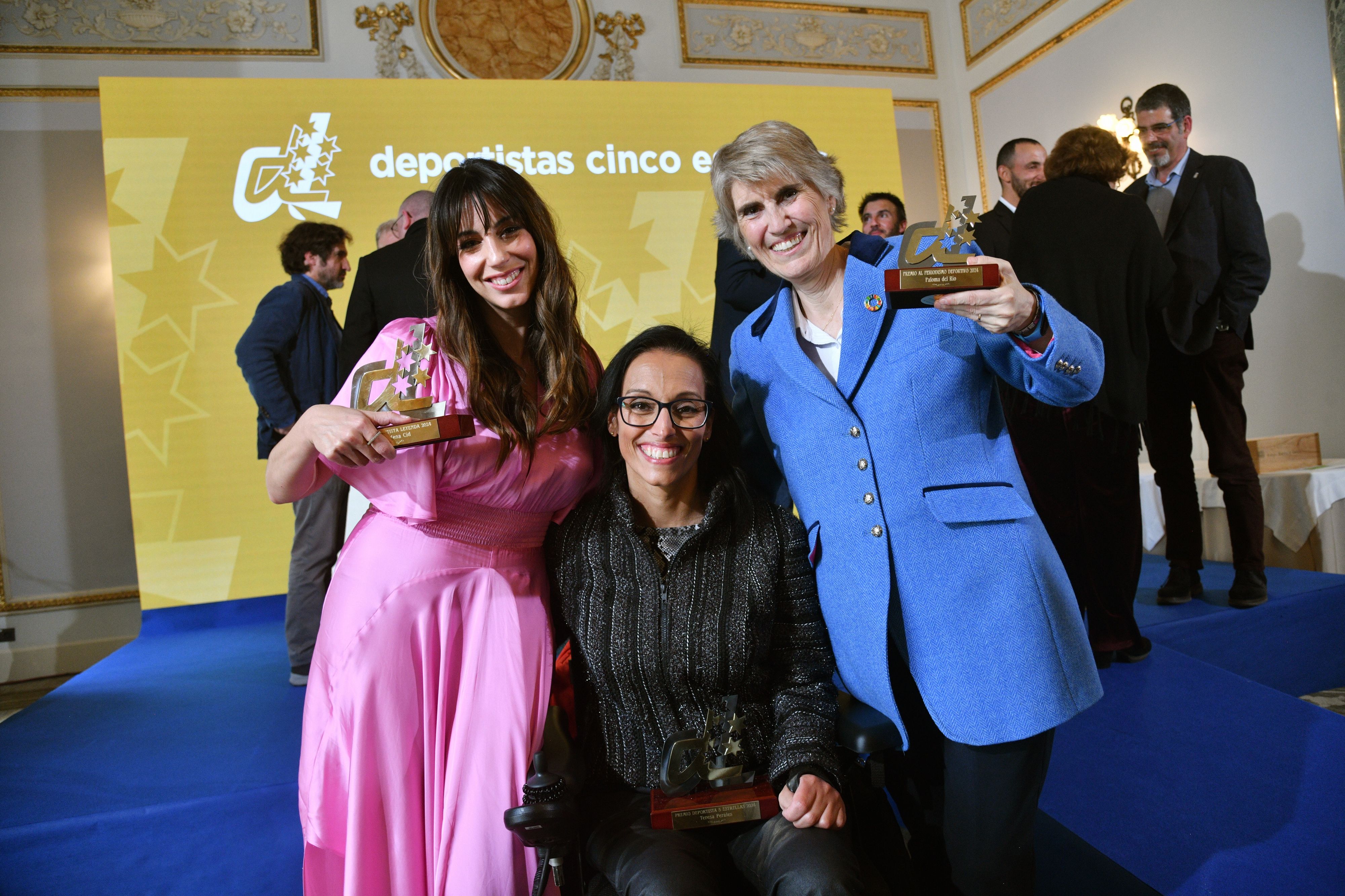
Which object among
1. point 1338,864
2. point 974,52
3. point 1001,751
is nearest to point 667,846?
point 1001,751

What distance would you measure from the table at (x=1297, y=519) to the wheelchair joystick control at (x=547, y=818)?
3.44 m

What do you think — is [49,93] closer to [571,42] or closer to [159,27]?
[159,27]

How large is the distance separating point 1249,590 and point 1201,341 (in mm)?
1031

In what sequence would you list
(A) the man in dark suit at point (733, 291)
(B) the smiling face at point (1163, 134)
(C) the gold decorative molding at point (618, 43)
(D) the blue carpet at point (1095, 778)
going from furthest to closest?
(C) the gold decorative molding at point (618, 43) → (B) the smiling face at point (1163, 134) → (A) the man in dark suit at point (733, 291) → (D) the blue carpet at point (1095, 778)

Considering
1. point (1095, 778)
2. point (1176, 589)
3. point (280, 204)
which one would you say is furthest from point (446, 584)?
point (280, 204)

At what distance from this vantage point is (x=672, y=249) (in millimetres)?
5594

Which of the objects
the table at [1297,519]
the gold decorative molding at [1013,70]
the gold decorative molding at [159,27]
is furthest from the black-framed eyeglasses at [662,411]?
the gold decorative molding at [1013,70]

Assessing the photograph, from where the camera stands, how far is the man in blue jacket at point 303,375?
3.60 meters

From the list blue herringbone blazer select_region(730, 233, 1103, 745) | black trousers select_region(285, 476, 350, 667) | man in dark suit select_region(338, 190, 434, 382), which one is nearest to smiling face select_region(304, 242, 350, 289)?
man in dark suit select_region(338, 190, 434, 382)

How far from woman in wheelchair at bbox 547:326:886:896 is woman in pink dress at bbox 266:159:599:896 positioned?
118mm

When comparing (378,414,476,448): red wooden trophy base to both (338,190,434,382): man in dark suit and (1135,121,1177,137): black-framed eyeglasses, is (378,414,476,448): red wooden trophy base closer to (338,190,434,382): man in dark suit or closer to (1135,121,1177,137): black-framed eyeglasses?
(338,190,434,382): man in dark suit

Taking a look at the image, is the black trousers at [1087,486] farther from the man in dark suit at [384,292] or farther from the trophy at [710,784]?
the man in dark suit at [384,292]

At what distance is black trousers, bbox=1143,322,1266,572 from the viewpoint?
11.4ft

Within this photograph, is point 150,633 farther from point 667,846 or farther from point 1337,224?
point 1337,224
